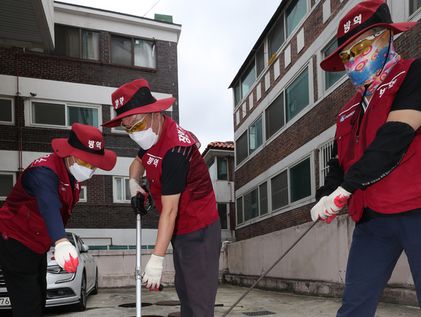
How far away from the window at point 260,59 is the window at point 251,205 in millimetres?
4832

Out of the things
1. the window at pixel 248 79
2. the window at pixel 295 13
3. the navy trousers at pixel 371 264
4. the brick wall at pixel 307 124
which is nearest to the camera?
the navy trousers at pixel 371 264

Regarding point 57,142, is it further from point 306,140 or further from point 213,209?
point 306,140

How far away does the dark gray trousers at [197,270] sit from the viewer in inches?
107

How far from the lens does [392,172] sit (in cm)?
238

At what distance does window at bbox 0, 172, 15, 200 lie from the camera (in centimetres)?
1530

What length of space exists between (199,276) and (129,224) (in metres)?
14.2

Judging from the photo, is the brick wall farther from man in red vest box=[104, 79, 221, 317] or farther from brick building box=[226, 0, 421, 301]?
man in red vest box=[104, 79, 221, 317]

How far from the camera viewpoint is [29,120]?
15.9m

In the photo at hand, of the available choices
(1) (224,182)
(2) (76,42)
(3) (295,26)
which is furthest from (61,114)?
(1) (224,182)

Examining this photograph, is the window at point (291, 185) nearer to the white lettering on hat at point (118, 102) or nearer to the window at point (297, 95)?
the window at point (297, 95)

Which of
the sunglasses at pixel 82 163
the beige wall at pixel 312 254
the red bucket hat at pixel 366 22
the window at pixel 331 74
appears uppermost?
the window at pixel 331 74

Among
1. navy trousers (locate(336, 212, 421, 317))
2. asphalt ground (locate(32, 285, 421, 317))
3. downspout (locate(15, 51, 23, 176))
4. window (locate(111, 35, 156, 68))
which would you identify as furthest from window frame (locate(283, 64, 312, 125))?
navy trousers (locate(336, 212, 421, 317))

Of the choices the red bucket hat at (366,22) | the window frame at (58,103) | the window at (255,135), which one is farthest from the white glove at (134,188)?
the window at (255,135)

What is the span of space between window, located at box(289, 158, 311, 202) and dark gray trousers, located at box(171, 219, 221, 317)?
10.4 m
